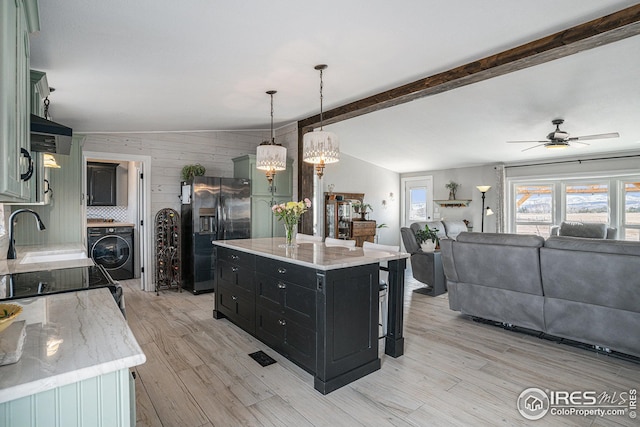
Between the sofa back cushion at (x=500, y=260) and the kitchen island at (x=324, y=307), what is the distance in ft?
4.04

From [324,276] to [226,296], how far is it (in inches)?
71.2

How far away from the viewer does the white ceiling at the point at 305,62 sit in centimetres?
211

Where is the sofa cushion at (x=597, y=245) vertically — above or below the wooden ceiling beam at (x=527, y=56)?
below

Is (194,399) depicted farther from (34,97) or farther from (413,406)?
(34,97)

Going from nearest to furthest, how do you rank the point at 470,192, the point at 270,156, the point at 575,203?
the point at 270,156, the point at 575,203, the point at 470,192

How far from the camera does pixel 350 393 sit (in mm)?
2404

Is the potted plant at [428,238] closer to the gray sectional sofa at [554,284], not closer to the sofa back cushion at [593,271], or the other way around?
the gray sectional sofa at [554,284]

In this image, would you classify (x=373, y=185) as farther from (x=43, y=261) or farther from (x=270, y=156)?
(x=43, y=261)

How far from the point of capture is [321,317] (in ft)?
7.84

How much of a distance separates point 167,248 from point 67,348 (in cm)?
465

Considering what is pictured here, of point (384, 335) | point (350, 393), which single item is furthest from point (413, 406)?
point (384, 335)

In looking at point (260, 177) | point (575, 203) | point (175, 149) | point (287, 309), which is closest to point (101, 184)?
point (175, 149)

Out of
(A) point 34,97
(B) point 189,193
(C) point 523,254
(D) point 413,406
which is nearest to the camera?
(A) point 34,97

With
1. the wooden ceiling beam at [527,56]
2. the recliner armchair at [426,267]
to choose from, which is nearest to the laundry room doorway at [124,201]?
the wooden ceiling beam at [527,56]
